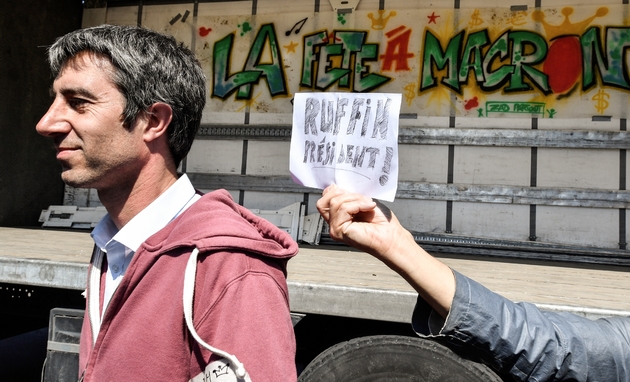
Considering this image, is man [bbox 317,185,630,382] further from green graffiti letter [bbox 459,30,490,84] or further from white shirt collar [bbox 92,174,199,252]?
green graffiti letter [bbox 459,30,490,84]

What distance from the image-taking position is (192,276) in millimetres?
1278

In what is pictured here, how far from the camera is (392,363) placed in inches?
102

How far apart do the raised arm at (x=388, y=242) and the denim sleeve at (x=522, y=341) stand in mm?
45

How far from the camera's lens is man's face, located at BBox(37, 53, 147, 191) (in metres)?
1.65

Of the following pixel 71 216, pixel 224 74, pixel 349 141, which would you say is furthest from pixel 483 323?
pixel 71 216

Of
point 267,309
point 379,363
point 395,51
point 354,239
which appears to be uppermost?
point 395,51

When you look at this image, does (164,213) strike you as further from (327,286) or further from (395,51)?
(395,51)

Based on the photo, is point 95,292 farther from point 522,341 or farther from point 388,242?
point 522,341

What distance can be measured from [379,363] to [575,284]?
1411 millimetres

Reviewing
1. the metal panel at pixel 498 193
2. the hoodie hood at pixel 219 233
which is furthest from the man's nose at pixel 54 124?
the metal panel at pixel 498 193

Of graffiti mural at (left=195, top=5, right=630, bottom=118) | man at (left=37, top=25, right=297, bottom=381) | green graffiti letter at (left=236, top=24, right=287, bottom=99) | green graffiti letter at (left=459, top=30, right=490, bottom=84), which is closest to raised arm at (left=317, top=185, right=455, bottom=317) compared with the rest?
man at (left=37, top=25, right=297, bottom=381)

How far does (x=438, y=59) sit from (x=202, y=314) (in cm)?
586

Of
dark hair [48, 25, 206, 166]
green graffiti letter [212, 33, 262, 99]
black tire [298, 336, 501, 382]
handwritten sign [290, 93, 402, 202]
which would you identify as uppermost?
green graffiti letter [212, 33, 262, 99]

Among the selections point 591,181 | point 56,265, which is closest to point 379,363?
point 56,265
